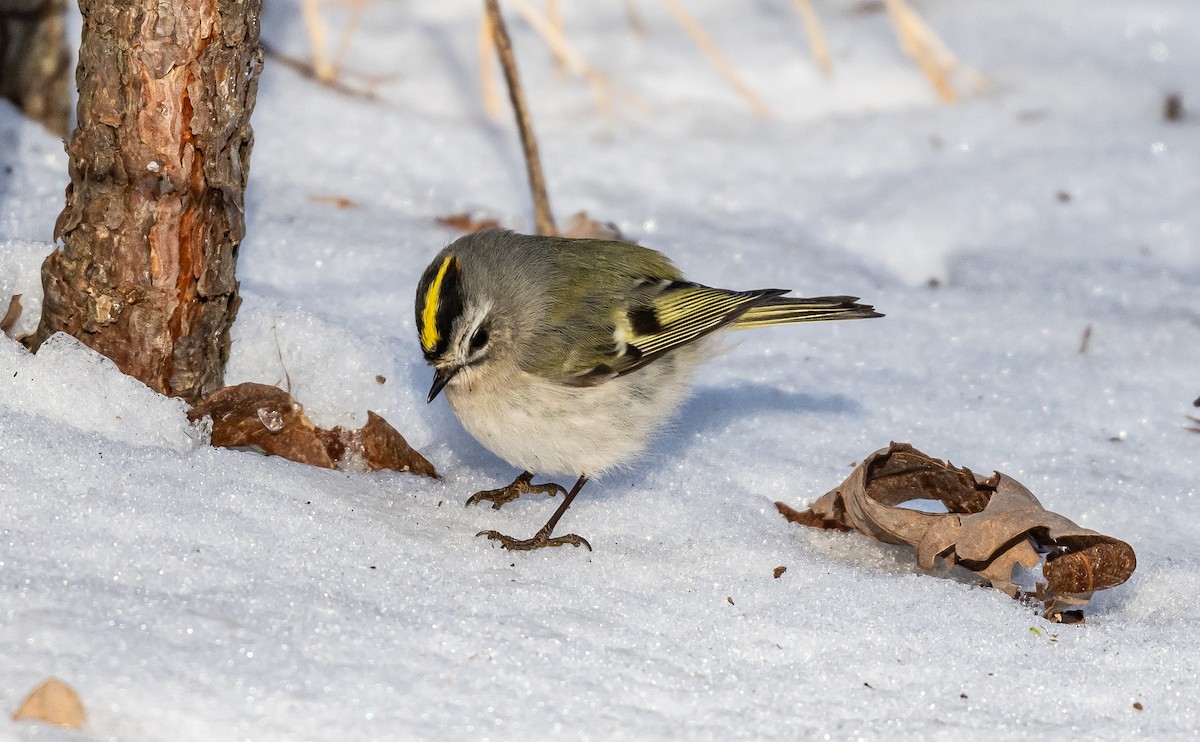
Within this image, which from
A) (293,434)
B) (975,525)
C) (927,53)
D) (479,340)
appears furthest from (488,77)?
(975,525)

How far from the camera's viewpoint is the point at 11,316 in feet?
12.2

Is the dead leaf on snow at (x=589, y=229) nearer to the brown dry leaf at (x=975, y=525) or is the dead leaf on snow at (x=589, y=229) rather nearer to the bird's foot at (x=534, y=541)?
the brown dry leaf at (x=975, y=525)

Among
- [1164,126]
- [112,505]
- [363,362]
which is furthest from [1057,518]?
[1164,126]

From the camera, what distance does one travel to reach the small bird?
365cm

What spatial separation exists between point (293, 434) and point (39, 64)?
8.67 feet

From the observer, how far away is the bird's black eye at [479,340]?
371 centimetres

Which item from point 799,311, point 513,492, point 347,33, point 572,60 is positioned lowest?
point 513,492

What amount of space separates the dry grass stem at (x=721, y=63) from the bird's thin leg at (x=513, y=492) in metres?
3.28

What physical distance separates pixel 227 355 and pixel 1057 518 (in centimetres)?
249

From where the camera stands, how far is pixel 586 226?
553cm

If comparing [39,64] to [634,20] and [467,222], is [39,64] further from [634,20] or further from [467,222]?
[634,20]

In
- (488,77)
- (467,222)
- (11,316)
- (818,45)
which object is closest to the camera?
(11,316)

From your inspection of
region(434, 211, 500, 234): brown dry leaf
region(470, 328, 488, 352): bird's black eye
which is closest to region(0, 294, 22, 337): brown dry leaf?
region(470, 328, 488, 352): bird's black eye

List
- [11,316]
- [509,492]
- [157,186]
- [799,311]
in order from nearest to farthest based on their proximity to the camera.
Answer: [157,186], [11,316], [509,492], [799,311]
